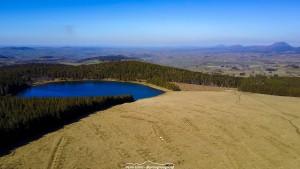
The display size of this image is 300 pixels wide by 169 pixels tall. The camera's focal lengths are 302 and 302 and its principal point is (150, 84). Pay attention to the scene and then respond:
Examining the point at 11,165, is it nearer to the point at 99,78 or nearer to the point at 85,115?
the point at 85,115

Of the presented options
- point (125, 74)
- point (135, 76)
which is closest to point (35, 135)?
point (135, 76)

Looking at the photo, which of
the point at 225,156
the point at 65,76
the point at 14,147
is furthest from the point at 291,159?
the point at 65,76

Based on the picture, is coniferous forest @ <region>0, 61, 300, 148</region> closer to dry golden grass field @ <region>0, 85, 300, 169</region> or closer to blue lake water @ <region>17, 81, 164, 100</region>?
dry golden grass field @ <region>0, 85, 300, 169</region>

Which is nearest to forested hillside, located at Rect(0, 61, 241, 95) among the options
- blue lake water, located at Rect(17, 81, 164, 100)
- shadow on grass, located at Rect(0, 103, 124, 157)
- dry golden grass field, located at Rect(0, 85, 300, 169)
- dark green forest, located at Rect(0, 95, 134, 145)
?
blue lake water, located at Rect(17, 81, 164, 100)

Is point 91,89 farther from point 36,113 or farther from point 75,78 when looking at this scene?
point 36,113

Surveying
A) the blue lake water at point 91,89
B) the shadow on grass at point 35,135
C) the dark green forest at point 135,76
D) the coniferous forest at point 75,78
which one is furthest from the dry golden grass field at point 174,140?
the dark green forest at point 135,76

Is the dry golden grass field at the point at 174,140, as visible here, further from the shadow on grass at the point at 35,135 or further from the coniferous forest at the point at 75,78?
the coniferous forest at the point at 75,78
